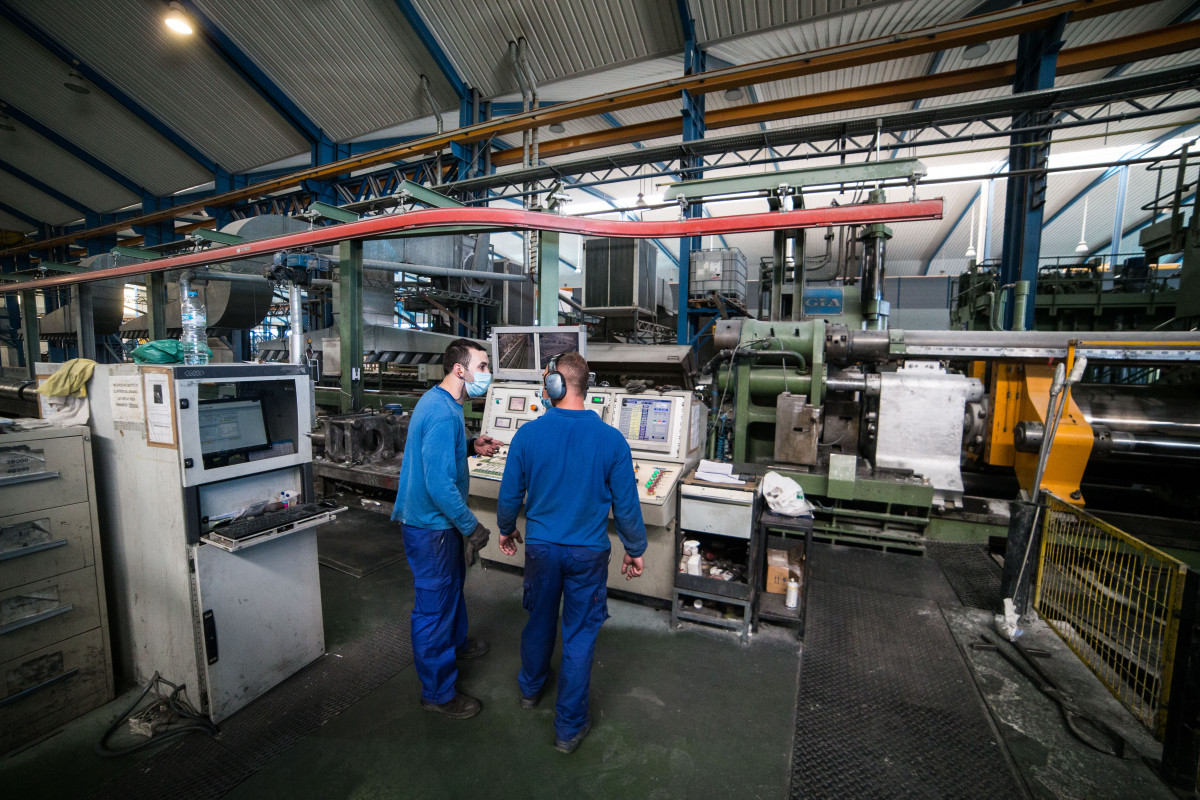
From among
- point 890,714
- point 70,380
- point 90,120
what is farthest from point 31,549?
point 90,120

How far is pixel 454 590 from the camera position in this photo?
2.17m

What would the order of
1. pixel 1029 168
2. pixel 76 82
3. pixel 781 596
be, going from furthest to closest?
1. pixel 76 82
2. pixel 1029 168
3. pixel 781 596

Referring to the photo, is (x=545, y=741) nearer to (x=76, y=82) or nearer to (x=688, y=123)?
(x=688, y=123)

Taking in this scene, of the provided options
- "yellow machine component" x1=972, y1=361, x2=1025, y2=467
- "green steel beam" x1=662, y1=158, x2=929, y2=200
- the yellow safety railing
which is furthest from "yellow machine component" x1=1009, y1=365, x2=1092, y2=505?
"green steel beam" x1=662, y1=158, x2=929, y2=200

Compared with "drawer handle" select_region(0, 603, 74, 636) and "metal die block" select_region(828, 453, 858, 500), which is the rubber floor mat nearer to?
"metal die block" select_region(828, 453, 858, 500)

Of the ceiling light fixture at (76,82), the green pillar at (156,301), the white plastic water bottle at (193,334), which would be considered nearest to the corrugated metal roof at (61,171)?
the ceiling light fixture at (76,82)

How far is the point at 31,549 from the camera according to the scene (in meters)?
1.89

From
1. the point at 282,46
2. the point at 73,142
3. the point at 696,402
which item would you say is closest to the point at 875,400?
the point at 696,402

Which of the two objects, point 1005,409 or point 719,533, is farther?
point 1005,409

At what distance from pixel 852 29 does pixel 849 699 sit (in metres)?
8.88

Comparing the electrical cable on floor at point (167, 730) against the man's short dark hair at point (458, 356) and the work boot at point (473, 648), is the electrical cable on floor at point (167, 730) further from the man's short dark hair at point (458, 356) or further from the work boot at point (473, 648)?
the man's short dark hair at point (458, 356)

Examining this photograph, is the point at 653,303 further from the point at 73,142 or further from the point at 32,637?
the point at 73,142

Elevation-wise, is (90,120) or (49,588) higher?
(90,120)

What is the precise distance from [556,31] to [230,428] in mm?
7928
